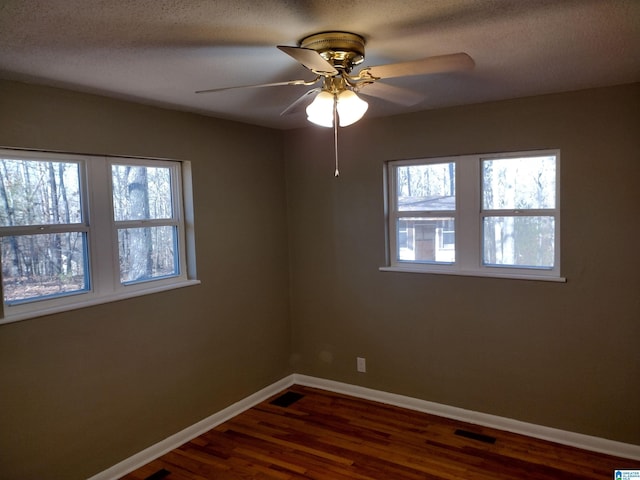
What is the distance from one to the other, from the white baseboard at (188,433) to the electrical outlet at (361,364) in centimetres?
71

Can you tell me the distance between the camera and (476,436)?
10.9ft

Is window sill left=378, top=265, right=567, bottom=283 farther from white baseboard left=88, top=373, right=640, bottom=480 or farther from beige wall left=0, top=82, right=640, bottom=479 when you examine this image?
white baseboard left=88, top=373, right=640, bottom=480

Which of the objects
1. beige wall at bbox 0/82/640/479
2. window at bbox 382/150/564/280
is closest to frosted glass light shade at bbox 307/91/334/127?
beige wall at bbox 0/82/640/479

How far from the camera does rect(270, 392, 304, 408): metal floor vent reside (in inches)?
156

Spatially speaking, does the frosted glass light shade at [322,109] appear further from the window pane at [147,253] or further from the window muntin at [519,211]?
the window muntin at [519,211]

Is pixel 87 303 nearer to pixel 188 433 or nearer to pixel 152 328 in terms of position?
pixel 152 328

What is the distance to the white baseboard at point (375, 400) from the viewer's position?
3.02 m

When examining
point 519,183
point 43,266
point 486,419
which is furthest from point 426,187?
point 43,266

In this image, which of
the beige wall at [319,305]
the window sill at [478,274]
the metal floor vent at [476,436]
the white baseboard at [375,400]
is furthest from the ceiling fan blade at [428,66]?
the white baseboard at [375,400]

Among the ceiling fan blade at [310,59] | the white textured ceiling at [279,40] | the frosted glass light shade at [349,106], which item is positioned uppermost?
the white textured ceiling at [279,40]

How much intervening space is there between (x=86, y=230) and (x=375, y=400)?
8.51 feet

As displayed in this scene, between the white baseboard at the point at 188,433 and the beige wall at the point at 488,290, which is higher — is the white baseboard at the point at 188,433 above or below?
below

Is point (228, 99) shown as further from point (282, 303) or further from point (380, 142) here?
point (282, 303)

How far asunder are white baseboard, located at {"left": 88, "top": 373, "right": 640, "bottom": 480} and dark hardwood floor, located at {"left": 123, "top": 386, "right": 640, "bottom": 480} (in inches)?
2.2
